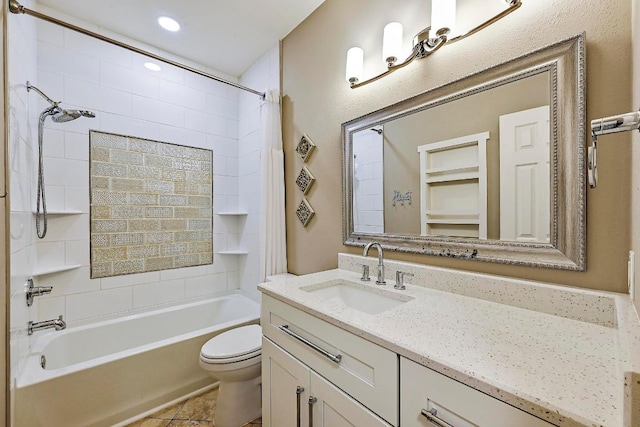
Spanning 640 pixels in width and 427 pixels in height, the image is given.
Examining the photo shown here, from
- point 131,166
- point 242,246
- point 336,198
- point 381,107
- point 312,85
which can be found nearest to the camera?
point 381,107

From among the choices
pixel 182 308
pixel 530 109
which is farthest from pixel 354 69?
pixel 182 308

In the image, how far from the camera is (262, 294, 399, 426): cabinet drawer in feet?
2.50

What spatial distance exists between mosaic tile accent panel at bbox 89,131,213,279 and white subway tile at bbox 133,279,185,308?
0.15 m

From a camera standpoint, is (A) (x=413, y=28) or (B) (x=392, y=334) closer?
(B) (x=392, y=334)

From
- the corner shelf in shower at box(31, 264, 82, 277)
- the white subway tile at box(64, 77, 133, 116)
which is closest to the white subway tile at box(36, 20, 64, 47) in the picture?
the white subway tile at box(64, 77, 133, 116)

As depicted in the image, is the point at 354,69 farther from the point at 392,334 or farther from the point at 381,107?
the point at 392,334

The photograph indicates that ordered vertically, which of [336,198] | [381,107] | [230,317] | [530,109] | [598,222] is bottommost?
[230,317]

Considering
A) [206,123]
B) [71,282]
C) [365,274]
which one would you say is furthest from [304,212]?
[71,282]

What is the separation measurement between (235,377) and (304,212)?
1.15 meters

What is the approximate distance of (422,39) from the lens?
1.22 meters

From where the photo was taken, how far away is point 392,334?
30.7 inches

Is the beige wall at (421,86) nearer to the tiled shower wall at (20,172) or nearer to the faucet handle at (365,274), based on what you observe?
the faucet handle at (365,274)

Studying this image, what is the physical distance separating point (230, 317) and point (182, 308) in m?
0.45

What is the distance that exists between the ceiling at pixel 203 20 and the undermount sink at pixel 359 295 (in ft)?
6.29
